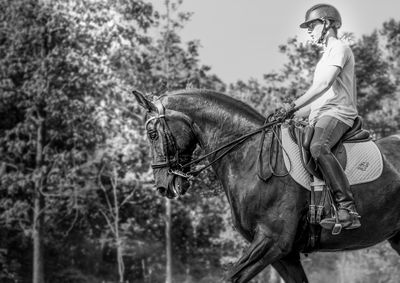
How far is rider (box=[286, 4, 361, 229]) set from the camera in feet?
23.4

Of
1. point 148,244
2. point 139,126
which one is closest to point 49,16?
point 139,126

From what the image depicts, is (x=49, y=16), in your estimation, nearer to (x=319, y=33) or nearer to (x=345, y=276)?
(x=319, y=33)

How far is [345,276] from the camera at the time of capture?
37906 mm

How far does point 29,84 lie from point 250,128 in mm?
19261

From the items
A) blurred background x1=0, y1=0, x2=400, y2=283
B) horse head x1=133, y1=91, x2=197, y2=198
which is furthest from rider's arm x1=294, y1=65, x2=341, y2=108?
blurred background x1=0, y1=0, x2=400, y2=283

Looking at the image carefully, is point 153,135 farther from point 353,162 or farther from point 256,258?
point 353,162

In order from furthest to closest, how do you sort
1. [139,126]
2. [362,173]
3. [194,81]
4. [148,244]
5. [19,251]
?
[148,244]
[19,251]
[139,126]
[194,81]
[362,173]

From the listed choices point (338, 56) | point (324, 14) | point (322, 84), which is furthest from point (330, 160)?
point (324, 14)

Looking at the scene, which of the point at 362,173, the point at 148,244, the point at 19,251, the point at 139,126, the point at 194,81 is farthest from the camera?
the point at 148,244

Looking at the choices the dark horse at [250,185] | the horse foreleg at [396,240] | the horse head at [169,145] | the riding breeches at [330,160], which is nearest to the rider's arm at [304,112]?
the dark horse at [250,185]

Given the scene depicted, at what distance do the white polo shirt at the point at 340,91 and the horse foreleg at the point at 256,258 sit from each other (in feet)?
4.92

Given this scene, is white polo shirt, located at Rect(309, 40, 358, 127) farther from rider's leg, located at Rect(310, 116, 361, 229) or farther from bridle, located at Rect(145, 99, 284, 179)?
bridle, located at Rect(145, 99, 284, 179)

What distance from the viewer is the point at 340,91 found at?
24.6ft

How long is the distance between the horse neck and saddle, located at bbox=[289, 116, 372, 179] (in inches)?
19.6
